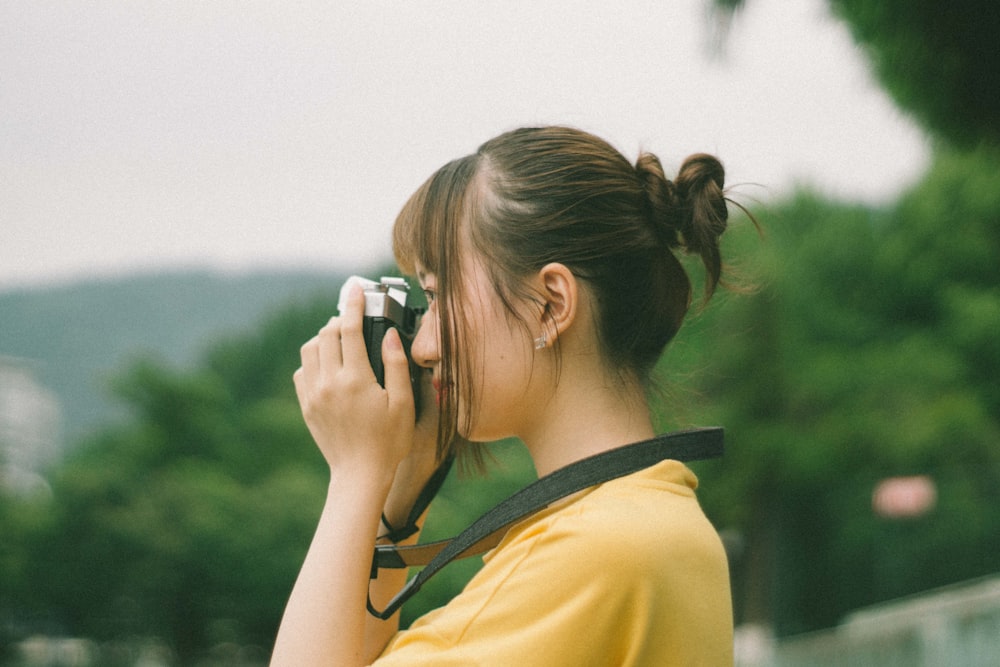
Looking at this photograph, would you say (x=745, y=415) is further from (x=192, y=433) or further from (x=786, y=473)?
(x=192, y=433)

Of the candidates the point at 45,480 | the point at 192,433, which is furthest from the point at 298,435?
the point at 45,480

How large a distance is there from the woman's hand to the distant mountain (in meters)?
7.25

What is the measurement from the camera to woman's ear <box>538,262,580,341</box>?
3.53 ft

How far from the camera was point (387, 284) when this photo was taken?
1.24 m

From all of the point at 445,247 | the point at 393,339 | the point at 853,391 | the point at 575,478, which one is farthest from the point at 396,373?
the point at 853,391

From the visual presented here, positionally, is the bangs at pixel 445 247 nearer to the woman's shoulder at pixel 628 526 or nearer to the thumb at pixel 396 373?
the thumb at pixel 396 373

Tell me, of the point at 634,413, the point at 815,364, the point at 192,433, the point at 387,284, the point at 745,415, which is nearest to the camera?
the point at 634,413

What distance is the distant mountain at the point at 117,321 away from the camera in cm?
803

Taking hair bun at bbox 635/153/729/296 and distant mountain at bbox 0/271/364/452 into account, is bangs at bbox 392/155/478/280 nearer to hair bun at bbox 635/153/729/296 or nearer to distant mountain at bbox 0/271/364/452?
hair bun at bbox 635/153/729/296

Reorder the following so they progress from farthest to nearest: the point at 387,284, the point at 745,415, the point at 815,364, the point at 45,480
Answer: the point at 815,364 → the point at 745,415 → the point at 45,480 → the point at 387,284

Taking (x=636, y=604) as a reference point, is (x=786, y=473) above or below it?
below

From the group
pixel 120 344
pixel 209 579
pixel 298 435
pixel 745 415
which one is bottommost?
pixel 745 415

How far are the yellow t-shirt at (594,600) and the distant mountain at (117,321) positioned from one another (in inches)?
296

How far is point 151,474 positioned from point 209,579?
947 millimetres
